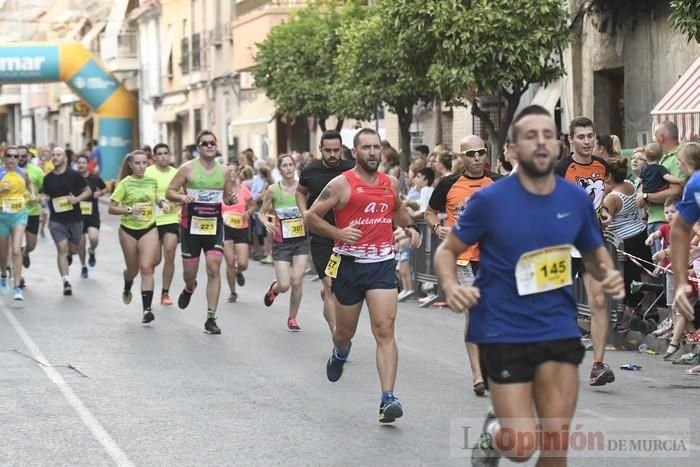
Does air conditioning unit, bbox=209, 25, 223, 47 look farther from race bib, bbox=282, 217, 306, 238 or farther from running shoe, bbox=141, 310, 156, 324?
race bib, bbox=282, 217, 306, 238

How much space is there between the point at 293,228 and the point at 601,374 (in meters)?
5.38

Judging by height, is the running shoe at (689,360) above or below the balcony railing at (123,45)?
below

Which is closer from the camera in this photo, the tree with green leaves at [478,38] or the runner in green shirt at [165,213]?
the runner in green shirt at [165,213]

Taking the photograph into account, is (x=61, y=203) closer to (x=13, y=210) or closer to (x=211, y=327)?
(x=13, y=210)

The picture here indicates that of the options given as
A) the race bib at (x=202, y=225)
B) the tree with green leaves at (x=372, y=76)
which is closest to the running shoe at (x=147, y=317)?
the race bib at (x=202, y=225)

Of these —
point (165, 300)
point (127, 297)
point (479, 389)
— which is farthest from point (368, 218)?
point (165, 300)

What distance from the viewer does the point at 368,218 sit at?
10.0 m

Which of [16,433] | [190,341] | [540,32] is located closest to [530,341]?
[16,433]

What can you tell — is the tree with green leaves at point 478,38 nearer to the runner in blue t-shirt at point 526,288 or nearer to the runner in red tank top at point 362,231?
the runner in red tank top at point 362,231

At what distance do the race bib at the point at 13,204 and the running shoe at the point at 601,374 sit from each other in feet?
32.9

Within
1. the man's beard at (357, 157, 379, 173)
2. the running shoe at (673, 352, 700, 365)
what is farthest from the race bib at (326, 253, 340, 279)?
the running shoe at (673, 352, 700, 365)

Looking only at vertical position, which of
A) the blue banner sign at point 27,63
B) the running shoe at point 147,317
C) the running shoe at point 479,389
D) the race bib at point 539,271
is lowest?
the running shoe at point 147,317

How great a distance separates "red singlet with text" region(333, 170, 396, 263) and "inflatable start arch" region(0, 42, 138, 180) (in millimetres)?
36980

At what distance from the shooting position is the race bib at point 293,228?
51.2 feet
